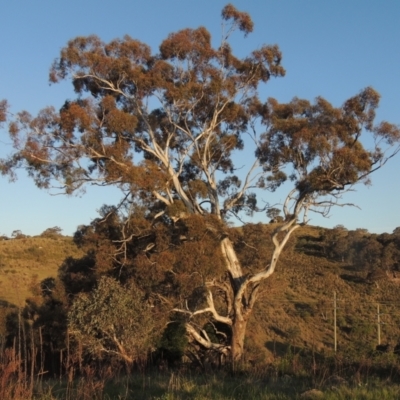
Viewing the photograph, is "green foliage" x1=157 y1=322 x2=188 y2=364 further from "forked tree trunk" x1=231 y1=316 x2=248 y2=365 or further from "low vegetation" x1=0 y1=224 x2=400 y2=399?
"forked tree trunk" x1=231 y1=316 x2=248 y2=365

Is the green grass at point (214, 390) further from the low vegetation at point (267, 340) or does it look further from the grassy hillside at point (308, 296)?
the grassy hillside at point (308, 296)

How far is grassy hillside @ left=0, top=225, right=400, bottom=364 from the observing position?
32.8m

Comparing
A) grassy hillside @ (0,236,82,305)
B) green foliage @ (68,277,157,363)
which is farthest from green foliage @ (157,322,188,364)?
grassy hillside @ (0,236,82,305)

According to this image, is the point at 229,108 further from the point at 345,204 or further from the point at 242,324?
the point at 242,324

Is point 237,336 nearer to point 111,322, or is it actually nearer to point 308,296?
point 111,322

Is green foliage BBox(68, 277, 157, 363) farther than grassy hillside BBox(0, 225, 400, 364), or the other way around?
grassy hillside BBox(0, 225, 400, 364)

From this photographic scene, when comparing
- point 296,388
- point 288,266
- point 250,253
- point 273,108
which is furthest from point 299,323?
point 296,388

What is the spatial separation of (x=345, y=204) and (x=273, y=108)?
4.14 metres

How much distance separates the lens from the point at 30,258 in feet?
171

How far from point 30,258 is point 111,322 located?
3809cm

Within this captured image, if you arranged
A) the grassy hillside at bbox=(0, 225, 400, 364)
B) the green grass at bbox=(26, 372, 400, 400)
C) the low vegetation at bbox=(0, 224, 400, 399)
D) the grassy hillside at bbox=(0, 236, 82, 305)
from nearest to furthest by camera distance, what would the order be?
the green grass at bbox=(26, 372, 400, 400), the low vegetation at bbox=(0, 224, 400, 399), the grassy hillside at bbox=(0, 225, 400, 364), the grassy hillside at bbox=(0, 236, 82, 305)

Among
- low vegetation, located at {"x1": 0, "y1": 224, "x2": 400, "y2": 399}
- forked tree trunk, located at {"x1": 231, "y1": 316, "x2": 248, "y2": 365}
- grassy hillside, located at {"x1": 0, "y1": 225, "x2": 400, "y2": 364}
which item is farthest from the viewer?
grassy hillside, located at {"x1": 0, "y1": 225, "x2": 400, "y2": 364}

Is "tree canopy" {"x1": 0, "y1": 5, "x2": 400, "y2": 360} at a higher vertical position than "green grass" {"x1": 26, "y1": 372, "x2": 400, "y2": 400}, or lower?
higher

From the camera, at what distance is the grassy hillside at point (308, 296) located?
108 feet
